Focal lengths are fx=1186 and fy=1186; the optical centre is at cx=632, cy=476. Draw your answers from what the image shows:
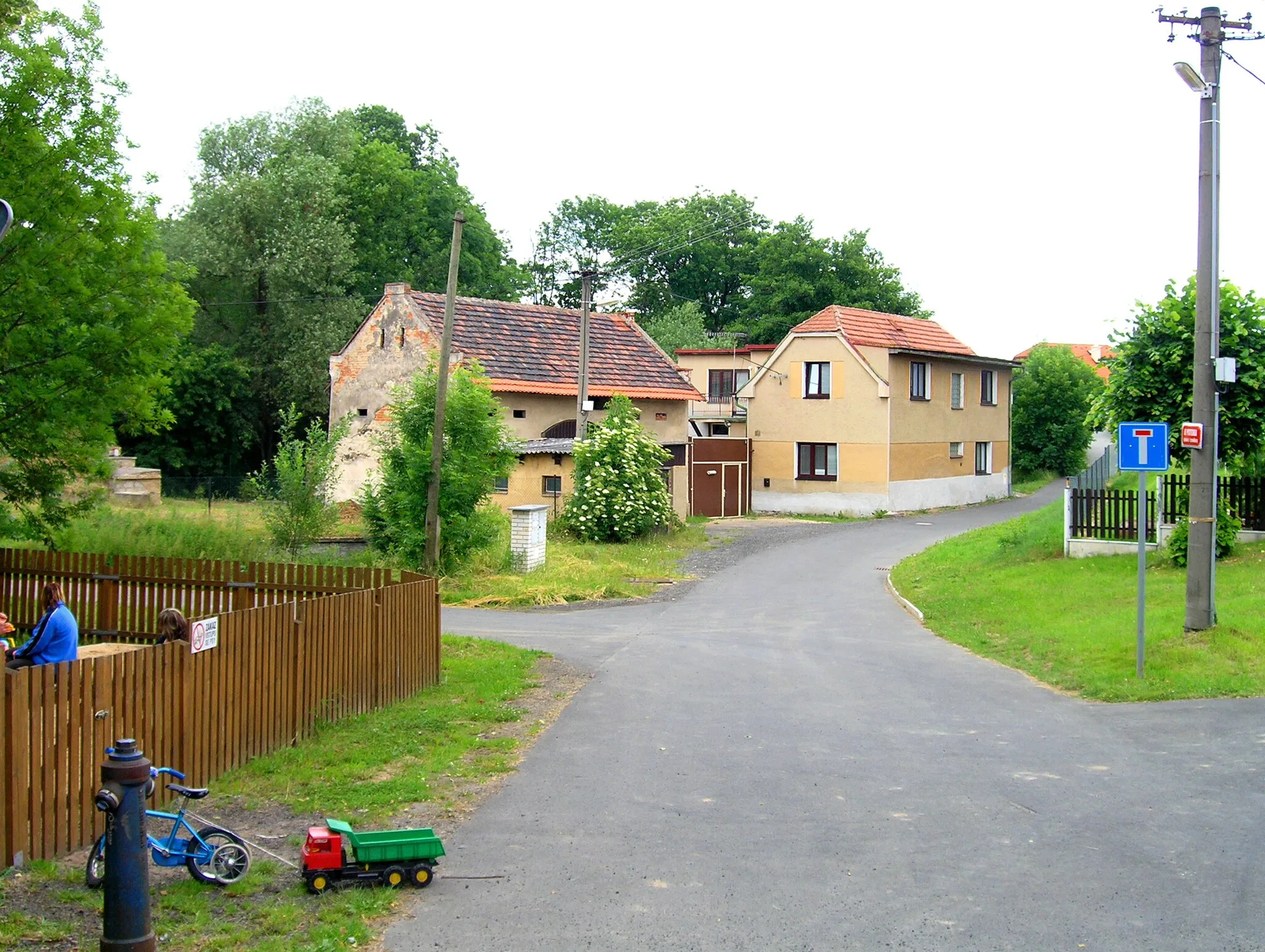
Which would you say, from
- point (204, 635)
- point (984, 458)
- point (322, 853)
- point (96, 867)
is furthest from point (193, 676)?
point (984, 458)

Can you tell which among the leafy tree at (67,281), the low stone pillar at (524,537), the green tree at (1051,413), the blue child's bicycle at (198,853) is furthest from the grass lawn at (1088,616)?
the green tree at (1051,413)

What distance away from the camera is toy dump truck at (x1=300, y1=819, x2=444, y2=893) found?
6668 mm

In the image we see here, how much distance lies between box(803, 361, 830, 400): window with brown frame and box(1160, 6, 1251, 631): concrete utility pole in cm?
2916

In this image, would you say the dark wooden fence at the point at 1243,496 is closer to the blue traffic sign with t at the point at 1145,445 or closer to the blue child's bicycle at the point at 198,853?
the blue traffic sign with t at the point at 1145,445

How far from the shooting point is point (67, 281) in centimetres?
1473

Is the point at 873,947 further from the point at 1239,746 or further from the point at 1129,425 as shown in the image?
the point at 1129,425

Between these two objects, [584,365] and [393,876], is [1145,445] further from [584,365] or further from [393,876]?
[584,365]

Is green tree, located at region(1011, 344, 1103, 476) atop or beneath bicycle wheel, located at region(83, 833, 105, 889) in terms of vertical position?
atop

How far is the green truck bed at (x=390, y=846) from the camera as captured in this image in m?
6.69

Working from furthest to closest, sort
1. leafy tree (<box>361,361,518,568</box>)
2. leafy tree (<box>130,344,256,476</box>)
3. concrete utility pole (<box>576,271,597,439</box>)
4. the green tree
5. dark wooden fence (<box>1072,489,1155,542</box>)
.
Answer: the green tree < leafy tree (<box>130,344,256,476</box>) < concrete utility pole (<box>576,271,597,439</box>) < leafy tree (<box>361,361,518,568</box>) < dark wooden fence (<box>1072,489,1155,542</box>)

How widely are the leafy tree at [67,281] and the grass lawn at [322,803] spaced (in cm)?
584

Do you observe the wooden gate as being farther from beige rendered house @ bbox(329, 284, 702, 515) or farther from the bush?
the bush

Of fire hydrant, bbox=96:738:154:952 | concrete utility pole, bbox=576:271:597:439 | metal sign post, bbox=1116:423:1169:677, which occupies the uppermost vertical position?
concrete utility pole, bbox=576:271:597:439

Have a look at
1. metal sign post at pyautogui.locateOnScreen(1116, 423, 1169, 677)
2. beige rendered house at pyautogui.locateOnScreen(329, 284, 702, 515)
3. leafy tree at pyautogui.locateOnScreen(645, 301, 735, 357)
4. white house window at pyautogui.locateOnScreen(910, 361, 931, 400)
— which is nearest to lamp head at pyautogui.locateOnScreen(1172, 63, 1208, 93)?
metal sign post at pyautogui.locateOnScreen(1116, 423, 1169, 677)
